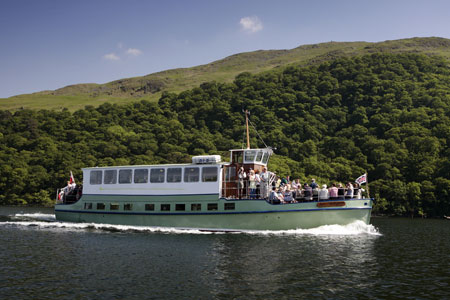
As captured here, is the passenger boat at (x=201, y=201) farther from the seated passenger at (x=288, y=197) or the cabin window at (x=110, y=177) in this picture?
the seated passenger at (x=288, y=197)

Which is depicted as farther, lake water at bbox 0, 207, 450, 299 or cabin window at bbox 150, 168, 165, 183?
cabin window at bbox 150, 168, 165, 183

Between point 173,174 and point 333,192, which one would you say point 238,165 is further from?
point 333,192

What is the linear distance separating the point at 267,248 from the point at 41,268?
11.8m

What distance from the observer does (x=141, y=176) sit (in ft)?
109

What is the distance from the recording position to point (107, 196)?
3428 centimetres

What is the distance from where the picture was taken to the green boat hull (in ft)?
94.9

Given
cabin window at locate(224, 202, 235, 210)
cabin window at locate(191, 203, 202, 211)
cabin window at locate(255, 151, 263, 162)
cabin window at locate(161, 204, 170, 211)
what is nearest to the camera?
cabin window at locate(224, 202, 235, 210)

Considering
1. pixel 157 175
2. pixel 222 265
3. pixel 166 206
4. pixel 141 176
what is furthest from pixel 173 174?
pixel 222 265

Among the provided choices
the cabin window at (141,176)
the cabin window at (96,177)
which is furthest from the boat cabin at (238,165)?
the cabin window at (96,177)

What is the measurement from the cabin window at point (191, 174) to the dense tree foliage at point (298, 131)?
4192 cm

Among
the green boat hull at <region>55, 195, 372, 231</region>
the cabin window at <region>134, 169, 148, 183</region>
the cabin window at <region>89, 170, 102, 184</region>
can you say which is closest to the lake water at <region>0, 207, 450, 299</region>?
the green boat hull at <region>55, 195, 372, 231</region>

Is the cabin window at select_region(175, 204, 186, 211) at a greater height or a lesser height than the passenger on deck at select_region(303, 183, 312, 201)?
lesser

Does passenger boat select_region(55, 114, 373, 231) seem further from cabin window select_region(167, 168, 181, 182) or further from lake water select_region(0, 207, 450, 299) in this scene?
lake water select_region(0, 207, 450, 299)

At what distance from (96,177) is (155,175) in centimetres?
578
